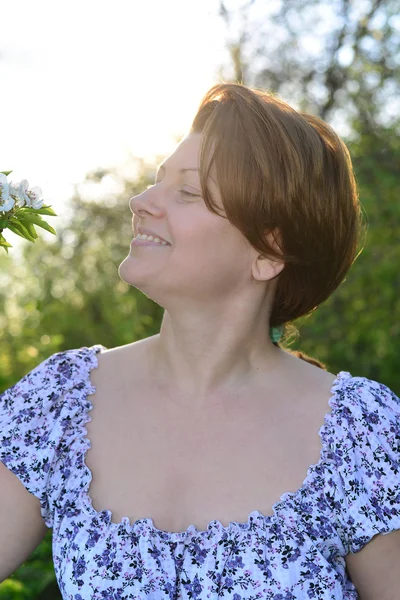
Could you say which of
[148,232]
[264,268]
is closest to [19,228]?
[148,232]

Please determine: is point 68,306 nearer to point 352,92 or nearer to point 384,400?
point 352,92

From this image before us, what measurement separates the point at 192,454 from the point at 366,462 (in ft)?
1.29

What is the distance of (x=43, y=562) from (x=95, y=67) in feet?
7.14

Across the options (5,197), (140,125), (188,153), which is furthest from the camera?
(140,125)

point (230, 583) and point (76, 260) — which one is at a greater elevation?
point (230, 583)

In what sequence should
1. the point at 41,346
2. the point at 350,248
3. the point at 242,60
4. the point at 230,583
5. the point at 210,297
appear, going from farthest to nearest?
the point at 242,60, the point at 41,346, the point at 350,248, the point at 210,297, the point at 230,583

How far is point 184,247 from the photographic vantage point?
5.92 ft

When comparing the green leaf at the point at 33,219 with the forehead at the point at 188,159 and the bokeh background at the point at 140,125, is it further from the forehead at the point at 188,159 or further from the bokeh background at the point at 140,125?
the bokeh background at the point at 140,125

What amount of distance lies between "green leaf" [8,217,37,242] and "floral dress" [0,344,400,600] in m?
0.49

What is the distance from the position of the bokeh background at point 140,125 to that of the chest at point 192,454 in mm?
1127

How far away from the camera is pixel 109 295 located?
4.05m

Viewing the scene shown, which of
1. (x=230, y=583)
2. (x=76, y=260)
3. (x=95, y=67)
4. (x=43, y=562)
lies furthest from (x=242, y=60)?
(x=230, y=583)

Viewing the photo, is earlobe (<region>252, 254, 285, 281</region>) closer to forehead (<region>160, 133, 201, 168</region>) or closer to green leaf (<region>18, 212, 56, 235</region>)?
forehead (<region>160, 133, 201, 168</region>)

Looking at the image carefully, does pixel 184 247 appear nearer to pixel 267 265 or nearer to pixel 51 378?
pixel 267 265
